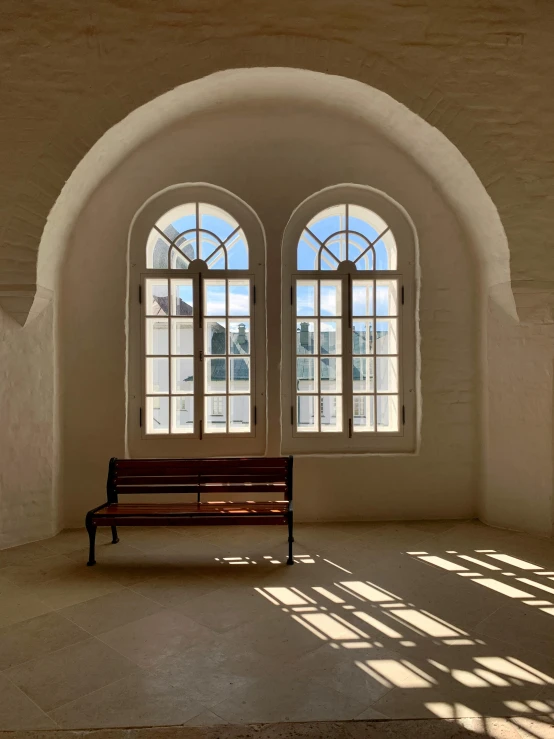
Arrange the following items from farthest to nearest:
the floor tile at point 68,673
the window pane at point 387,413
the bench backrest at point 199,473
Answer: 1. the window pane at point 387,413
2. the bench backrest at point 199,473
3. the floor tile at point 68,673

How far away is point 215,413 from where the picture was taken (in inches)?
233

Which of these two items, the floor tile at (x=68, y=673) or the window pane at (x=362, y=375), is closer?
the floor tile at (x=68, y=673)

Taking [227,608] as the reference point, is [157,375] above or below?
above

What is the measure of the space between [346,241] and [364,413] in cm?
199

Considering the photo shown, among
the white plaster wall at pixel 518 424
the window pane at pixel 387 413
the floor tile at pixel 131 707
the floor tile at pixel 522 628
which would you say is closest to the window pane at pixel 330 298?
the window pane at pixel 387 413

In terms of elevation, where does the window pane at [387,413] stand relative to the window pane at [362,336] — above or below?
below

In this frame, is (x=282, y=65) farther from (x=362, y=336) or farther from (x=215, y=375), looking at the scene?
(x=215, y=375)

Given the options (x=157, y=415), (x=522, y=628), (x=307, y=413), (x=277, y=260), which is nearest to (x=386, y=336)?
(x=307, y=413)

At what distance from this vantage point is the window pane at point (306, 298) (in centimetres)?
596

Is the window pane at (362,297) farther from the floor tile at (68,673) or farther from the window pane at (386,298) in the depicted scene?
the floor tile at (68,673)

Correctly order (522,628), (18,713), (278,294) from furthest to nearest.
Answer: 1. (278,294)
2. (522,628)
3. (18,713)

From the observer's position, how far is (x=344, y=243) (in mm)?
6027

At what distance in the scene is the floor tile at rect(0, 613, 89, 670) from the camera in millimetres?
3020

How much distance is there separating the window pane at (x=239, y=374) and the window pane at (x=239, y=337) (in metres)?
0.10
